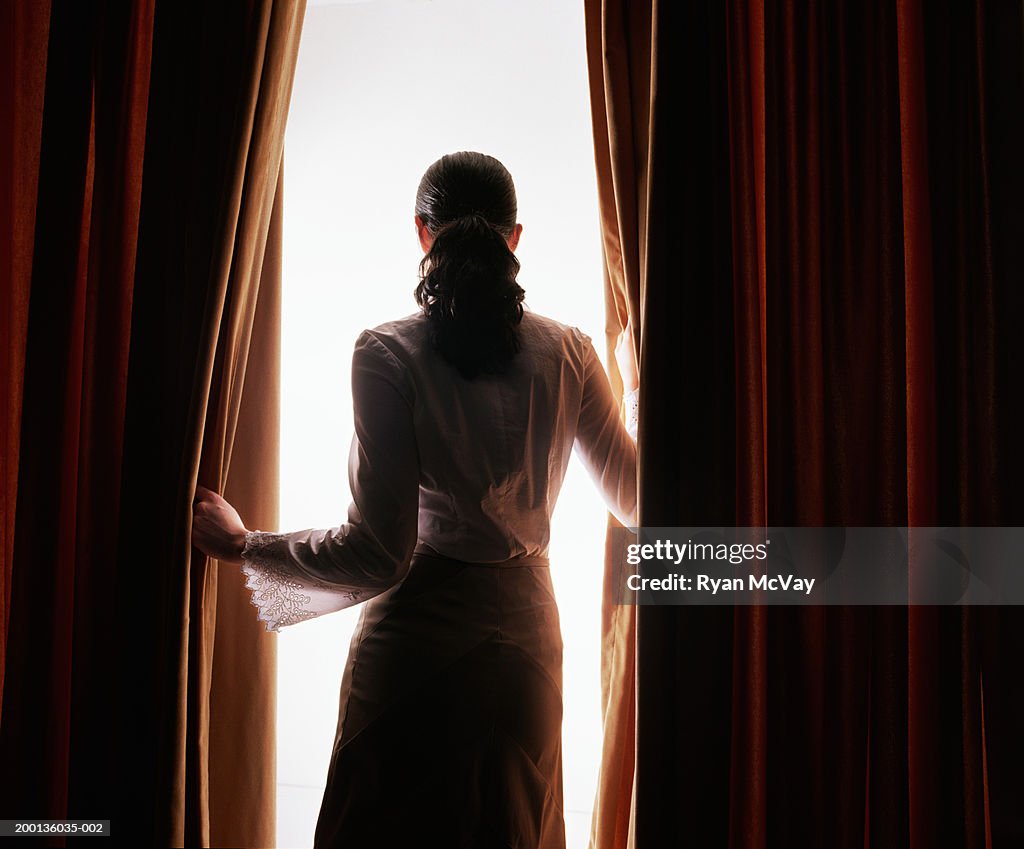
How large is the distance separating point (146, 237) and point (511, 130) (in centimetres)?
101

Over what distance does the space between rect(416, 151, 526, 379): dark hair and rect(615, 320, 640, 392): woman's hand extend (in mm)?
236

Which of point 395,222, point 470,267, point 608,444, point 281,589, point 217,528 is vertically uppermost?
point 395,222

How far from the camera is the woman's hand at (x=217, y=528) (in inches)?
49.1

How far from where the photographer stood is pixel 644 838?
1.14 meters

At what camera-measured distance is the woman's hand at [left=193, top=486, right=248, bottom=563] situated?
125 centimetres

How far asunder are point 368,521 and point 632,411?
50 centimetres

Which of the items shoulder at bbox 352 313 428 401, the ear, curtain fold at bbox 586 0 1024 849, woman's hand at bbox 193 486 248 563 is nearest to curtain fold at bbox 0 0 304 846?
woman's hand at bbox 193 486 248 563

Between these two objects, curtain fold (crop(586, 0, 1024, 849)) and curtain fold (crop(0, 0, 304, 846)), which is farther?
curtain fold (crop(0, 0, 304, 846))

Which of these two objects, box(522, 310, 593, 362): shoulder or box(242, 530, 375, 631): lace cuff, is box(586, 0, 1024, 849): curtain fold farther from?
box(242, 530, 375, 631): lace cuff

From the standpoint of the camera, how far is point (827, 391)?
121cm

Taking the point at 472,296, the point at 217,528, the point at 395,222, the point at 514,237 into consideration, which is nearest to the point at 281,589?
the point at 217,528

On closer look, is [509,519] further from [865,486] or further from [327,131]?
[327,131]

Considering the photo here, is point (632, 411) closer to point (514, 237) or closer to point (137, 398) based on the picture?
point (514, 237)

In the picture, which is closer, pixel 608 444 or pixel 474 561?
pixel 474 561
